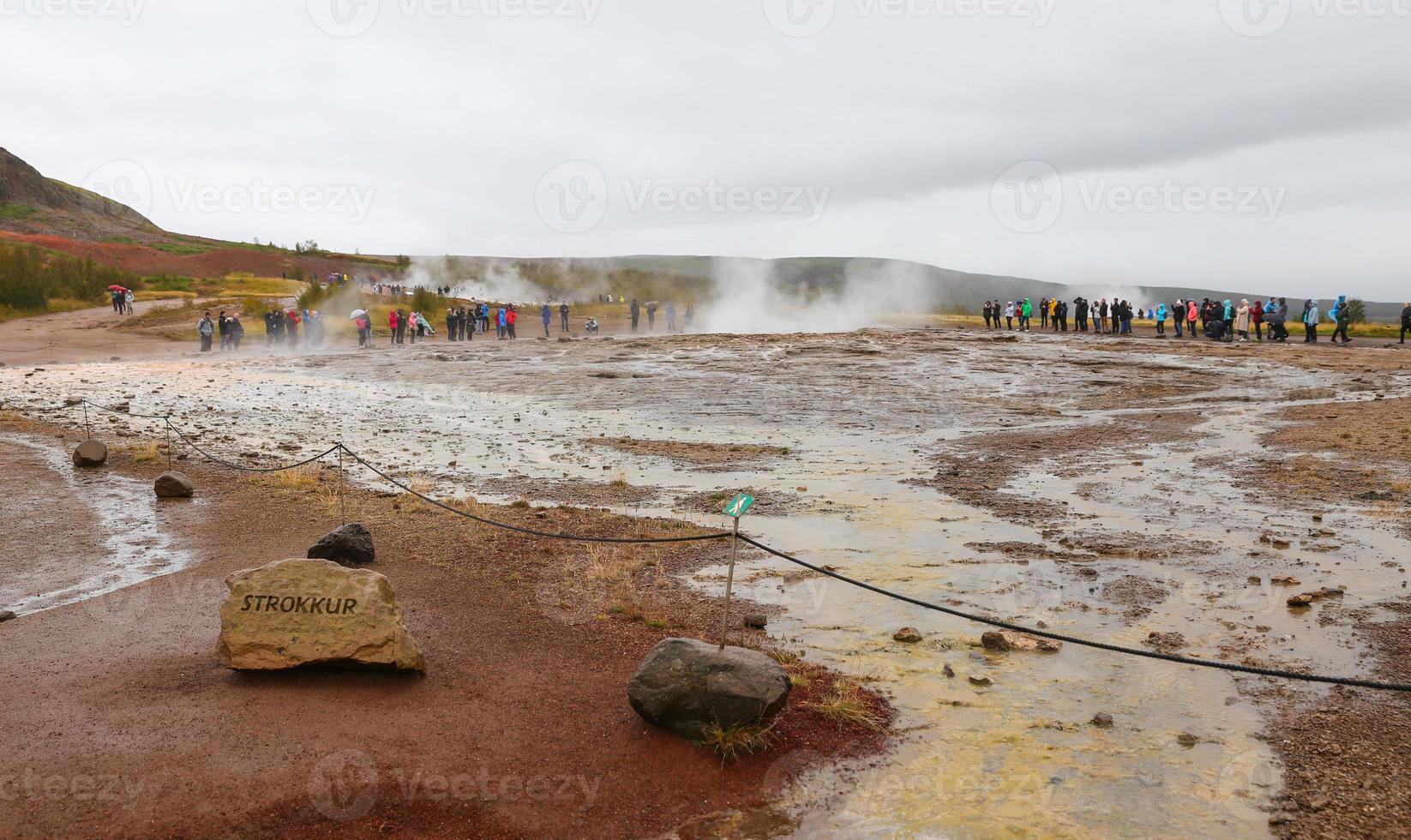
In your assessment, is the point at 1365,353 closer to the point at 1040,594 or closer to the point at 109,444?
the point at 1040,594

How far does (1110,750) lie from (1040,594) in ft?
9.31

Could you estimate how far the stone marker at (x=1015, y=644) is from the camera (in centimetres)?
741

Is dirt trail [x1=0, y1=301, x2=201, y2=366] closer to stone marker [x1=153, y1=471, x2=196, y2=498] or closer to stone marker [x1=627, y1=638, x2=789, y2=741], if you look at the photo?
stone marker [x1=153, y1=471, x2=196, y2=498]

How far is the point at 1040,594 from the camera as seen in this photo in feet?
28.2

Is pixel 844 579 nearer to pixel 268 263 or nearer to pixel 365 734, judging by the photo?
pixel 365 734

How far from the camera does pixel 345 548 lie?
9.10m

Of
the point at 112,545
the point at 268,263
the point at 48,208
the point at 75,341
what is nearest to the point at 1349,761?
the point at 112,545

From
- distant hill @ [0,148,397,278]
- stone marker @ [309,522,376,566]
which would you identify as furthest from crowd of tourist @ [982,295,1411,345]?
distant hill @ [0,148,397,278]

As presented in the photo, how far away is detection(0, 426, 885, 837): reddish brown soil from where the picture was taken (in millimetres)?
4973

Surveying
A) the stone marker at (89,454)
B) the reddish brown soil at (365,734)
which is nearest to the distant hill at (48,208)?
the stone marker at (89,454)

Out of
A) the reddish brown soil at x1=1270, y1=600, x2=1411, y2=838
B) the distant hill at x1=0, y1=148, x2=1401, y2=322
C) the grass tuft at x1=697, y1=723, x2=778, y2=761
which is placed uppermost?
the distant hill at x1=0, y1=148, x2=1401, y2=322

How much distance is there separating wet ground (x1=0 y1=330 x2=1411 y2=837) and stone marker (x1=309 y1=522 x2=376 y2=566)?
2.20 metres

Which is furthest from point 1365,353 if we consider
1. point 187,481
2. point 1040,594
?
point 187,481

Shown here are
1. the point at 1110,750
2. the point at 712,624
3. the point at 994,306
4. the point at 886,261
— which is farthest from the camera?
the point at 886,261
